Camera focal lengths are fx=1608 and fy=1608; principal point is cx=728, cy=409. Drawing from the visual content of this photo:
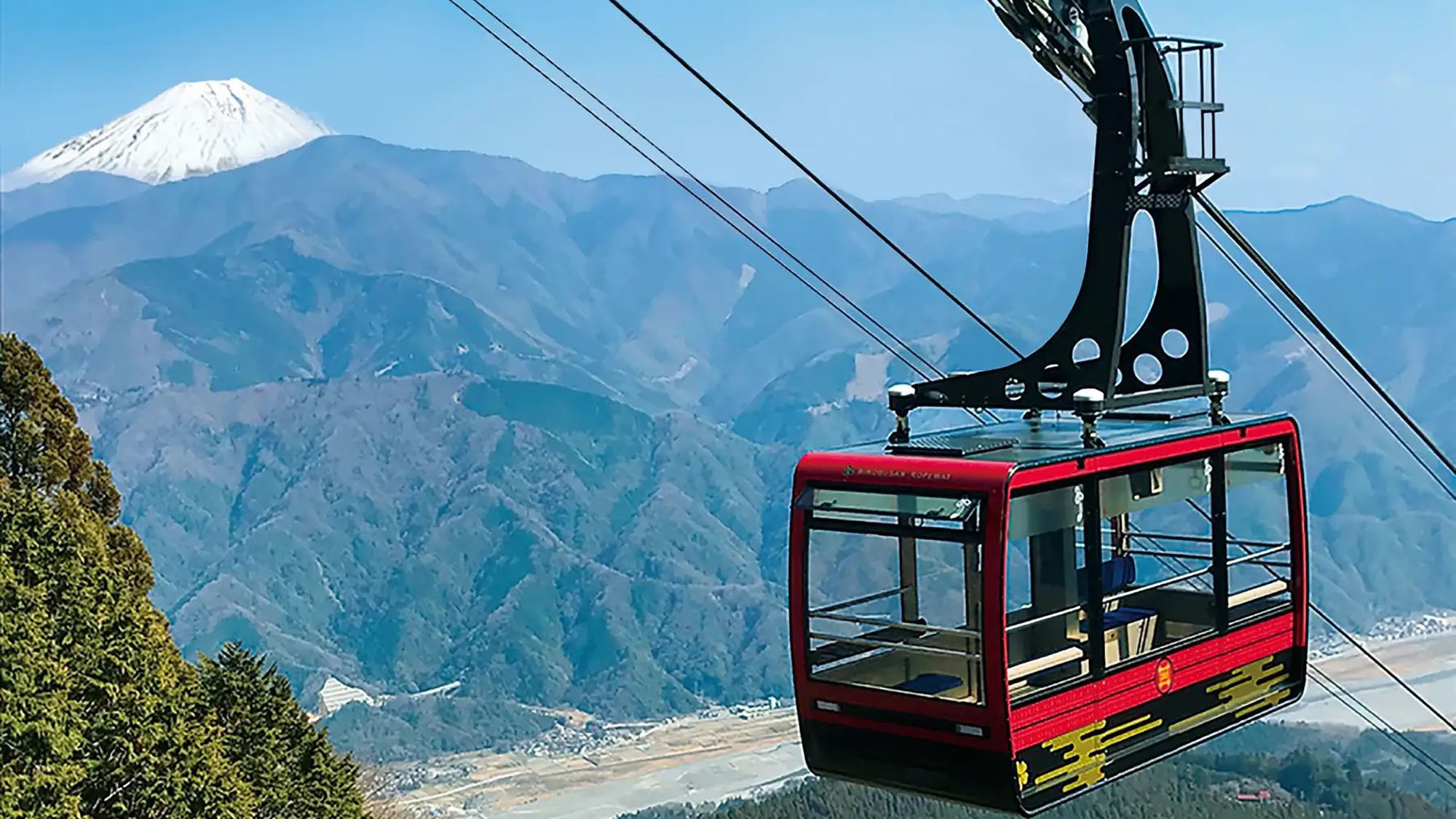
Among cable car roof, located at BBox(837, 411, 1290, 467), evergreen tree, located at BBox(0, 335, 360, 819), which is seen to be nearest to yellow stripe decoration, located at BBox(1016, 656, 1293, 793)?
cable car roof, located at BBox(837, 411, 1290, 467)

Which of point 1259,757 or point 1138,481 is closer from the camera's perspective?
point 1138,481

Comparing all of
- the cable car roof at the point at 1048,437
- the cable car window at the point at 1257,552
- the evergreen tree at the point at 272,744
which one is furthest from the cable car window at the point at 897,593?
the evergreen tree at the point at 272,744

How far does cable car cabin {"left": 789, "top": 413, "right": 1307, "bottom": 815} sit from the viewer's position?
305 inches

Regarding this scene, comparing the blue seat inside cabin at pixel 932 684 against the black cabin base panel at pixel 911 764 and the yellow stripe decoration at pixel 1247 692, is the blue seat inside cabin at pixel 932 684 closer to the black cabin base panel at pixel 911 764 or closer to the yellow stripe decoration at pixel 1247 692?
the black cabin base panel at pixel 911 764

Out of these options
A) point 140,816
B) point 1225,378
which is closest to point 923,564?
point 1225,378

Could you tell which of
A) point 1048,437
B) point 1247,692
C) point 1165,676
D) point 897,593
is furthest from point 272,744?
point 1165,676

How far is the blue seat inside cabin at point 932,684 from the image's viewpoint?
8609mm

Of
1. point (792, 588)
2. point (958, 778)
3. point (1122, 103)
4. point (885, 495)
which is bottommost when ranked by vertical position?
point (958, 778)

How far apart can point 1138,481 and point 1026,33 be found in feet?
10.9

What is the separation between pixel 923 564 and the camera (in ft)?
28.4

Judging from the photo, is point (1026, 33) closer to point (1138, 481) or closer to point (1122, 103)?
point (1122, 103)

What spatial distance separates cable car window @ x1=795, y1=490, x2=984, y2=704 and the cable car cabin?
0.04 feet

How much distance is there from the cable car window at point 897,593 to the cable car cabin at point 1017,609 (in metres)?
0.01

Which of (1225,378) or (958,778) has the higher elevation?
(1225,378)
